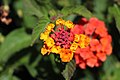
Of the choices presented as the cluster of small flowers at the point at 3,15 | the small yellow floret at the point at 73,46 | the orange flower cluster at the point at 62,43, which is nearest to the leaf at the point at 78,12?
the orange flower cluster at the point at 62,43

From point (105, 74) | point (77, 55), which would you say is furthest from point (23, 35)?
point (105, 74)

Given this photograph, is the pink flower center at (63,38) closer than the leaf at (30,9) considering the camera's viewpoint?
Yes

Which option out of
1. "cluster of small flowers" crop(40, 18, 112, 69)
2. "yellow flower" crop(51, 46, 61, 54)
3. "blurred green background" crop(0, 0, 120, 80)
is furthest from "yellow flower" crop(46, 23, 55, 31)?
"blurred green background" crop(0, 0, 120, 80)

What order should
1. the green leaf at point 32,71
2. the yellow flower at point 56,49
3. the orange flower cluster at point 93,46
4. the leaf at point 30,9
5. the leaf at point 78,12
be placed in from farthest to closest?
the green leaf at point 32,71 → the leaf at point 30,9 → the orange flower cluster at point 93,46 → the leaf at point 78,12 → the yellow flower at point 56,49

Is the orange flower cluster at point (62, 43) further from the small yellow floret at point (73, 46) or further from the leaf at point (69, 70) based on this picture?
the leaf at point (69, 70)

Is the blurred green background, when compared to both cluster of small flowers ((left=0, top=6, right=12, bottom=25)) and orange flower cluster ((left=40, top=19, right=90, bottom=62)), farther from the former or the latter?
orange flower cluster ((left=40, top=19, right=90, bottom=62))

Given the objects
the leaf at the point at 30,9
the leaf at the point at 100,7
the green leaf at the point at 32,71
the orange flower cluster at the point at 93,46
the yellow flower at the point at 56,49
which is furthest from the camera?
the leaf at the point at 100,7

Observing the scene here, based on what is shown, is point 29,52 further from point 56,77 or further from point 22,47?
point 56,77
